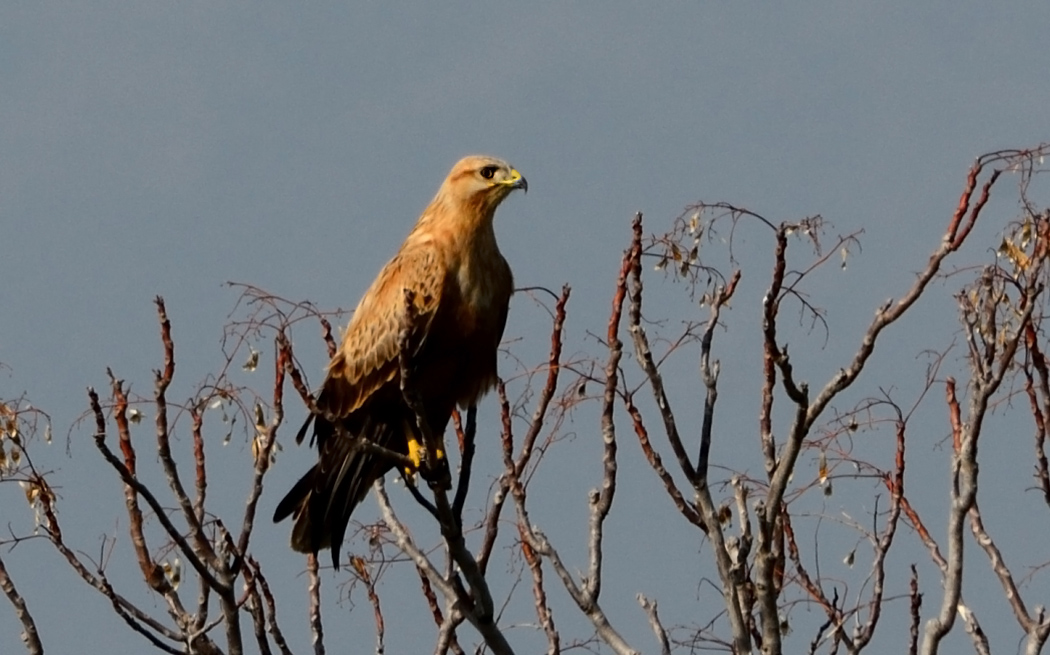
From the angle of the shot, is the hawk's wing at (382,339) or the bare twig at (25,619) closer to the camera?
the bare twig at (25,619)

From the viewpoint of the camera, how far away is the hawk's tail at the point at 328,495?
6992mm

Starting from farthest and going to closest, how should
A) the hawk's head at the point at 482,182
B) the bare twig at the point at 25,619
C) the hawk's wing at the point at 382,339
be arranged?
the hawk's head at the point at 482,182, the hawk's wing at the point at 382,339, the bare twig at the point at 25,619

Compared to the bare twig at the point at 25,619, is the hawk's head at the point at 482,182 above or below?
above

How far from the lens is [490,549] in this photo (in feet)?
19.5

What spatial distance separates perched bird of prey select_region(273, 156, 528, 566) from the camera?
7.04 m

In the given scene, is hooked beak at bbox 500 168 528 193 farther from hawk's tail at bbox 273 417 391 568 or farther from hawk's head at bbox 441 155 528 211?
hawk's tail at bbox 273 417 391 568

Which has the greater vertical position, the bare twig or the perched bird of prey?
the perched bird of prey

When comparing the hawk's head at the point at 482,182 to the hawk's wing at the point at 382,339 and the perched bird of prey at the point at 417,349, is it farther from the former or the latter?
the hawk's wing at the point at 382,339

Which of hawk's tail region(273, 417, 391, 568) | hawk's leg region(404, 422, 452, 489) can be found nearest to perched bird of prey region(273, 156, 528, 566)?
hawk's tail region(273, 417, 391, 568)

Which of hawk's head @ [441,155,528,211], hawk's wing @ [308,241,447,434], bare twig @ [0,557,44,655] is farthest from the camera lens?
hawk's head @ [441,155,528,211]

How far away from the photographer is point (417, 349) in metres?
7.17

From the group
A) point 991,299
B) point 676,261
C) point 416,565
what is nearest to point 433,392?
point 416,565

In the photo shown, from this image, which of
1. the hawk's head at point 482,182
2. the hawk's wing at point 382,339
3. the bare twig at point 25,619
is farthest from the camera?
the hawk's head at point 482,182

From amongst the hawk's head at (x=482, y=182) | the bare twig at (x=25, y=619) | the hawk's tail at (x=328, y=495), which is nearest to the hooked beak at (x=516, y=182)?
the hawk's head at (x=482, y=182)
